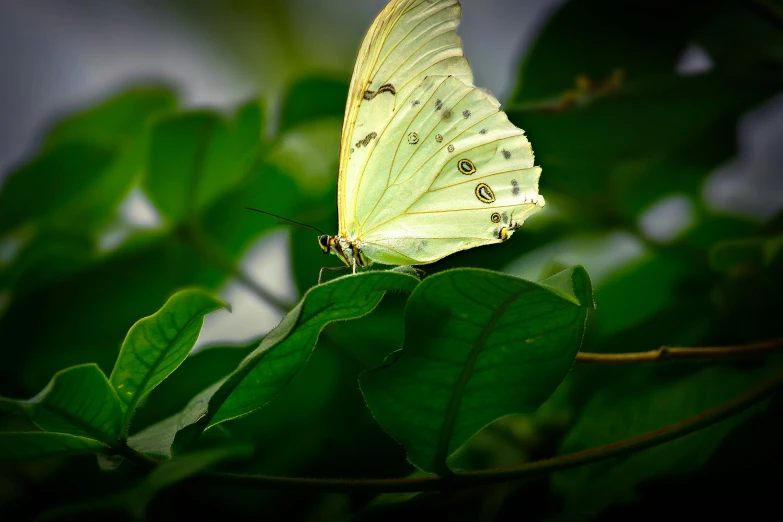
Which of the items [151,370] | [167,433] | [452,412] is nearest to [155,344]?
[151,370]

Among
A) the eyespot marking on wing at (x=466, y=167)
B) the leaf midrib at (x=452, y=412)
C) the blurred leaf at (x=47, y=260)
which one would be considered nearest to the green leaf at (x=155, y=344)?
the leaf midrib at (x=452, y=412)

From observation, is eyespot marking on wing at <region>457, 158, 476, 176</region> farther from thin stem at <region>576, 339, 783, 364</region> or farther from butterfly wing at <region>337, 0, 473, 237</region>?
thin stem at <region>576, 339, 783, 364</region>

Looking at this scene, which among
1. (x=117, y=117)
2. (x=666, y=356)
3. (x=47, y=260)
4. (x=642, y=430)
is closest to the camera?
(x=666, y=356)

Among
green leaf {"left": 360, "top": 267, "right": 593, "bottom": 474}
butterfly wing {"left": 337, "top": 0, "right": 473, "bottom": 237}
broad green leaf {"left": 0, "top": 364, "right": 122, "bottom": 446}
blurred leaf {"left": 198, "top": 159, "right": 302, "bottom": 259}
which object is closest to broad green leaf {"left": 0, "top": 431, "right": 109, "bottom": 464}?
broad green leaf {"left": 0, "top": 364, "right": 122, "bottom": 446}

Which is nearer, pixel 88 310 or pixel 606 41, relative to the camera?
pixel 88 310

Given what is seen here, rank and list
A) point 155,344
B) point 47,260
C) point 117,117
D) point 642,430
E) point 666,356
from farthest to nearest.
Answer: point 117,117, point 47,260, point 642,430, point 666,356, point 155,344

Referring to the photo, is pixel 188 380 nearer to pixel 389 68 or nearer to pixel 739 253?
pixel 389 68

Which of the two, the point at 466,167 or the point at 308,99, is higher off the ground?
the point at 308,99
